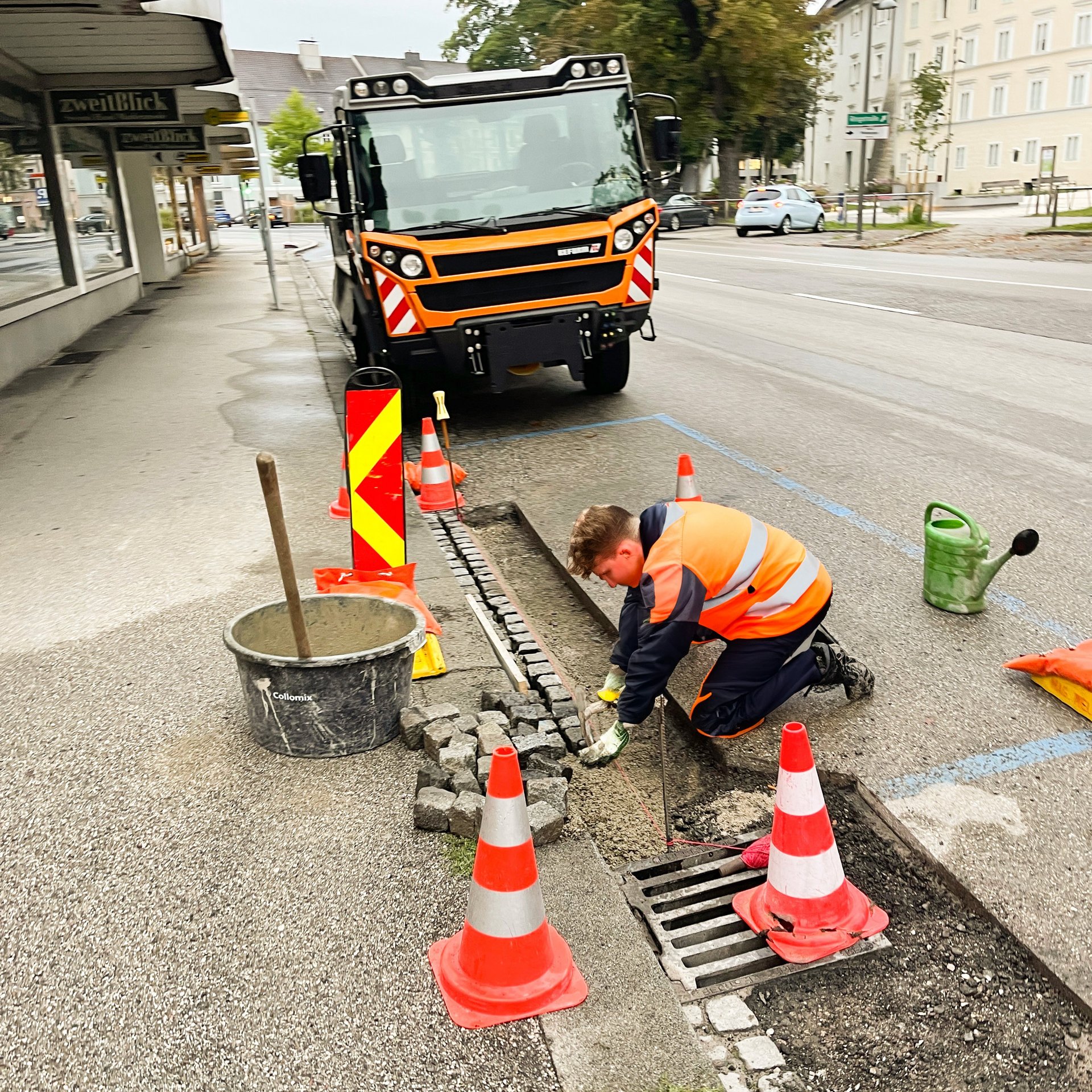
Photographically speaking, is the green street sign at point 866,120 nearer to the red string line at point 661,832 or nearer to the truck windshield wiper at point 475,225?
the truck windshield wiper at point 475,225

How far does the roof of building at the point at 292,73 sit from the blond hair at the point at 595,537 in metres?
97.0

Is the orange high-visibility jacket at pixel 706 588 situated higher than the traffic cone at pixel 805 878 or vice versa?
the orange high-visibility jacket at pixel 706 588

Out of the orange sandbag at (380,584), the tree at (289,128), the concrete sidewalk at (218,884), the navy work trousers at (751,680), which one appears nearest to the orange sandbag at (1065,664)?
the navy work trousers at (751,680)

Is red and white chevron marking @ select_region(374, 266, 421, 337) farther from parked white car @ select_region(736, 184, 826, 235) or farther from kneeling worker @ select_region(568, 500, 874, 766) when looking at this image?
parked white car @ select_region(736, 184, 826, 235)

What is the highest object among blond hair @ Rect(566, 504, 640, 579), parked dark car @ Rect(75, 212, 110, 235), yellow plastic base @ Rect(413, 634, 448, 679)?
parked dark car @ Rect(75, 212, 110, 235)

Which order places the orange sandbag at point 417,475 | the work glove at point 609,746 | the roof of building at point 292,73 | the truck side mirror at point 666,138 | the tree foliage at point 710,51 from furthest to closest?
the roof of building at point 292,73, the tree foliage at point 710,51, the truck side mirror at point 666,138, the orange sandbag at point 417,475, the work glove at point 609,746

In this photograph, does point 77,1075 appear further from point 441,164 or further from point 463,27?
point 463,27

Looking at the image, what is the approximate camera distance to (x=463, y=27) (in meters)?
62.0

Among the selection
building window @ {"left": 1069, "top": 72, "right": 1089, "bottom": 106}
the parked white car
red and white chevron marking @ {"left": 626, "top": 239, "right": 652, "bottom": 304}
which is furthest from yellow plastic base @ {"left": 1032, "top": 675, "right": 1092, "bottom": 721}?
building window @ {"left": 1069, "top": 72, "right": 1089, "bottom": 106}

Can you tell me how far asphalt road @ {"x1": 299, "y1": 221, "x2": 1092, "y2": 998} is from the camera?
11.1ft

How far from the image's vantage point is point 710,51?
145 feet

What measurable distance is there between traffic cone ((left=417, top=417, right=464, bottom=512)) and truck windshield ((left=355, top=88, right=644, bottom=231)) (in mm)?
2089

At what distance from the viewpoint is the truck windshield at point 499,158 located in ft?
26.4

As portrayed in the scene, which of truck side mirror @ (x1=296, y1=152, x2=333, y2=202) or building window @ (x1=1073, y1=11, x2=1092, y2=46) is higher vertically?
building window @ (x1=1073, y1=11, x2=1092, y2=46)
